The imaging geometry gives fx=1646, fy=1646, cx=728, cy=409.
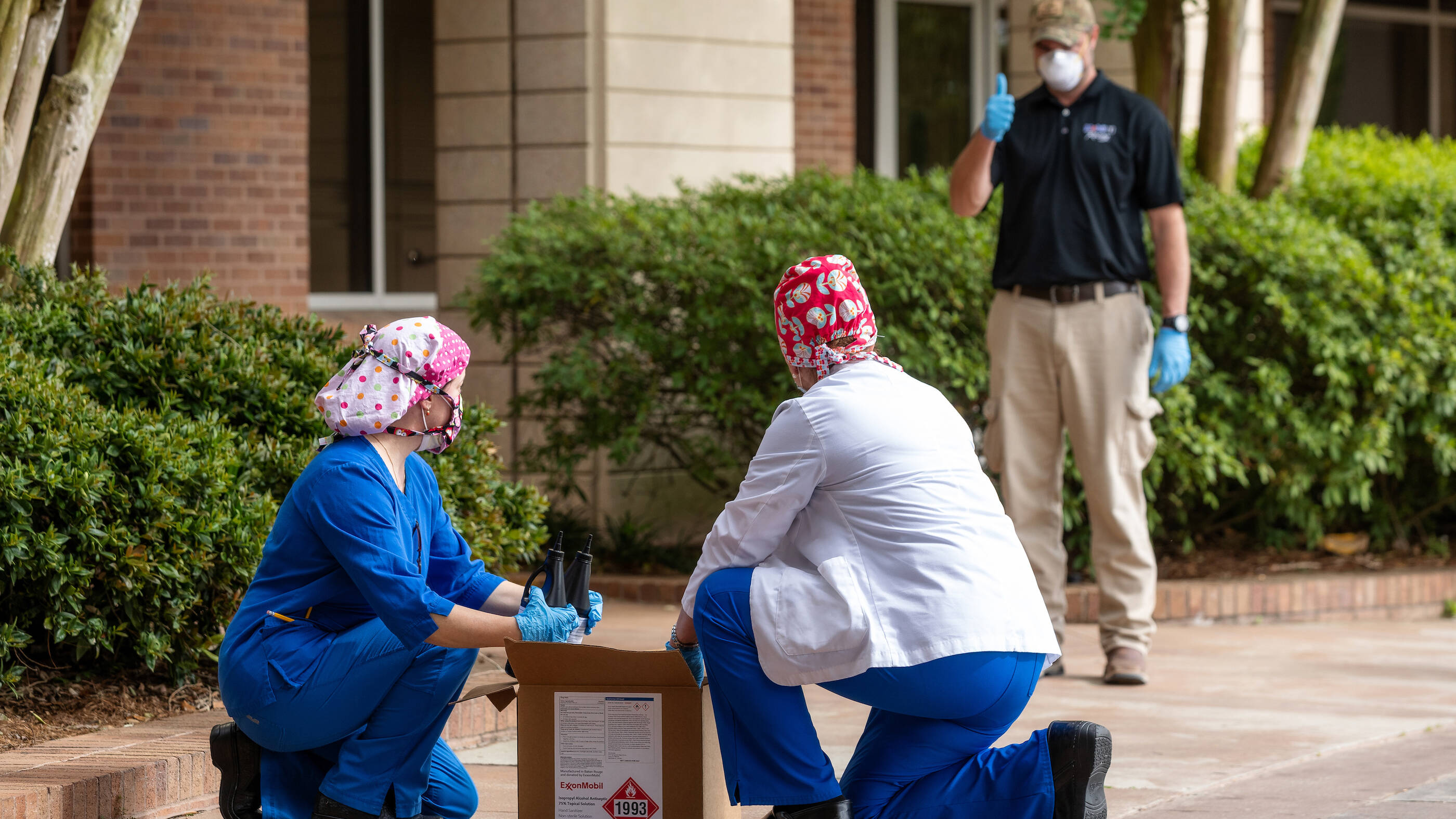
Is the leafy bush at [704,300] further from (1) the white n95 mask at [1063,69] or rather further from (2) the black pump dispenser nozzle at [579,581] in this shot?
(2) the black pump dispenser nozzle at [579,581]

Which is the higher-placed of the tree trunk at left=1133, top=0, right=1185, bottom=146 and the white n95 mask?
the tree trunk at left=1133, top=0, right=1185, bottom=146

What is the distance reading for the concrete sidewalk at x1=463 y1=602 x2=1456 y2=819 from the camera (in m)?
4.28

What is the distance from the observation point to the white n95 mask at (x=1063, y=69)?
5.80 meters

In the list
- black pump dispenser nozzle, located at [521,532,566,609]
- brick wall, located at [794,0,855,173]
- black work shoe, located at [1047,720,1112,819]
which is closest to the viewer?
black work shoe, located at [1047,720,1112,819]

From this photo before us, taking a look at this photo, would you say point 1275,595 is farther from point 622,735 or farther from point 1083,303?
point 622,735

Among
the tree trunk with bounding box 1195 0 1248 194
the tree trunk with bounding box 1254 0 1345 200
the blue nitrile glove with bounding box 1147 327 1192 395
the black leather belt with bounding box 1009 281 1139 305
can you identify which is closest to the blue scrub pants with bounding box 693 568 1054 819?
the black leather belt with bounding box 1009 281 1139 305

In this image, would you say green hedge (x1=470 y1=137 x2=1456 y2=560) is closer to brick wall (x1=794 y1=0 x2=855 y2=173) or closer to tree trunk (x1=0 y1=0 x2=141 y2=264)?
tree trunk (x1=0 y1=0 x2=141 y2=264)

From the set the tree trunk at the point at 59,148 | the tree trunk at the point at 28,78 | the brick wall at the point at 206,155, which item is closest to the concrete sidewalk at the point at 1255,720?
the tree trunk at the point at 59,148

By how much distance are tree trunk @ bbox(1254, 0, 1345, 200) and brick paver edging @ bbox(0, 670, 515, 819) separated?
624 centimetres

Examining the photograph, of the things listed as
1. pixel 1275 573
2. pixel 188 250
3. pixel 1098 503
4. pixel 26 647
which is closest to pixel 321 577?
pixel 26 647

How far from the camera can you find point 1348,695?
18.8 feet

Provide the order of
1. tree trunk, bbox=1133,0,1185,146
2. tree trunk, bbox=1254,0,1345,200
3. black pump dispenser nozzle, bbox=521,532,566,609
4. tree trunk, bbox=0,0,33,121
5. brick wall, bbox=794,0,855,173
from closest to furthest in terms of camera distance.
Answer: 1. black pump dispenser nozzle, bbox=521,532,566,609
2. tree trunk, bbox=0,0,33,121
3. tree trunk, bbox=1254,0,1345,200
4. tree trunk, bbox=1133,0,1185,146
5. brick wall, bbox=794,0,855,173

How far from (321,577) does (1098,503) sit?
10.5 ft

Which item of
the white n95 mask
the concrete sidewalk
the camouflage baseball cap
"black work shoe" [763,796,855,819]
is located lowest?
the concrete sidewalk
